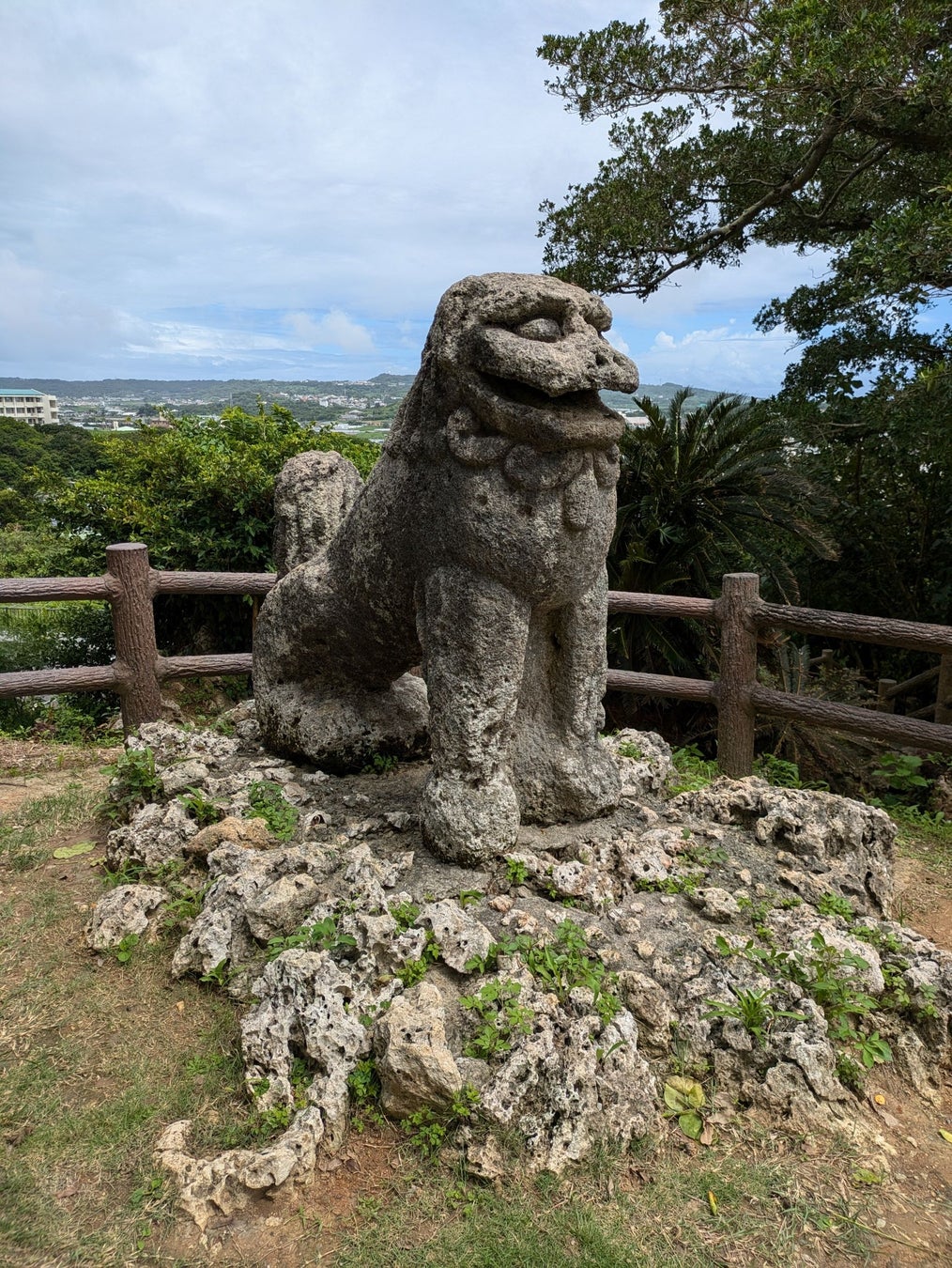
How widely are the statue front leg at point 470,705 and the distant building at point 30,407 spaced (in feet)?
44.7

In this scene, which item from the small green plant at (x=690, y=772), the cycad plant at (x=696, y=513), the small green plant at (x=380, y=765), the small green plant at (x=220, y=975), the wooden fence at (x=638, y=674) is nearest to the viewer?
the small green plant at (x=220, y=975)

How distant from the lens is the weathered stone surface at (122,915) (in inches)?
114

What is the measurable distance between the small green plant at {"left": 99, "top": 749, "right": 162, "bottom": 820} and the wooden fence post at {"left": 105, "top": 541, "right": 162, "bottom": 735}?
1.31 meters

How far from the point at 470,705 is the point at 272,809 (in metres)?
0.98

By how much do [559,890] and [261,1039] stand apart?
0.96 metres

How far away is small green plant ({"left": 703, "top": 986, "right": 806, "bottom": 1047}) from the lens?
2322 mm

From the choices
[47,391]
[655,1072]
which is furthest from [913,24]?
[47,391]

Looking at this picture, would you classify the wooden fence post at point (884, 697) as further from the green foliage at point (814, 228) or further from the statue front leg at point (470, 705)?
the statue front leg at point (470, 705)

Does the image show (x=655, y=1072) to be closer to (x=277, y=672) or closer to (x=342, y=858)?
(x=342, y=858)

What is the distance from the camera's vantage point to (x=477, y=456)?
2.55 metres

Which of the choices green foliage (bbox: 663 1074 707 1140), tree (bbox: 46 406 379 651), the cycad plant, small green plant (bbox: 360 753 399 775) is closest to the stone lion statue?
small green plant (bbox: 360 753 399 775)

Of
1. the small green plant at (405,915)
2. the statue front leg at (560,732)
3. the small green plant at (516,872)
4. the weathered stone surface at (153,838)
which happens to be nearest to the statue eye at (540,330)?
the statue front leg at (560,732)

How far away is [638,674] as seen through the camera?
511cm

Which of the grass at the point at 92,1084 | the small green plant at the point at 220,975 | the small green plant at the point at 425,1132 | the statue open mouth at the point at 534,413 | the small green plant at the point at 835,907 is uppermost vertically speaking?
the statue open mouth at the point at 534,413
